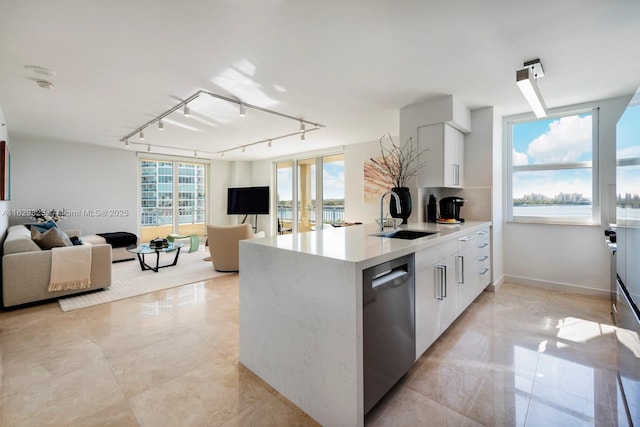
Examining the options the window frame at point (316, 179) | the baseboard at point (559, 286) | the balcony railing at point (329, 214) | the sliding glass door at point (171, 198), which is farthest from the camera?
the sliding glass door at point (171, 198)

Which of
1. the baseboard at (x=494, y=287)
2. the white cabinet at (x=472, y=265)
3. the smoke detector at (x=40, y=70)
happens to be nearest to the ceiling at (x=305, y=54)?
the smoke detector at (x=40, y=70)

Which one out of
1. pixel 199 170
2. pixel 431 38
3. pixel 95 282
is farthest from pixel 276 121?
pixel 199 170

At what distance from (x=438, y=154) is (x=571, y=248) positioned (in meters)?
2.10

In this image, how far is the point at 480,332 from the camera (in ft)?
8.30

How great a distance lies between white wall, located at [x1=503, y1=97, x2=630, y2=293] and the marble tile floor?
666 mm

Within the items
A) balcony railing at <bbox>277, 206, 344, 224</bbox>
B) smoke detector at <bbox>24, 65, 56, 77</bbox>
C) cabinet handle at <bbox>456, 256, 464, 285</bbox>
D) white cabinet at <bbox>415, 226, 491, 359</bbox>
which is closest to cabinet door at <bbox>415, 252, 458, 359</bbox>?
white cabinet at <bbox>415, 226, 491, 359</bbox>

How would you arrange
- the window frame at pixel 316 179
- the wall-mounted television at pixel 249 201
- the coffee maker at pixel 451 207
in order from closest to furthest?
1. the coffee maker at pixel 451 207
2. the window frame at pixel 316 179
3. the wall-mounted television at pixel 249 201

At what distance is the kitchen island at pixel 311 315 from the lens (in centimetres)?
137

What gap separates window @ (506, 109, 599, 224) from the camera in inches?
137

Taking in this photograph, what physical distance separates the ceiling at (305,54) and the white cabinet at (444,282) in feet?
5.04

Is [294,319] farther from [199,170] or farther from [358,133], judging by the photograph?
[199,170]

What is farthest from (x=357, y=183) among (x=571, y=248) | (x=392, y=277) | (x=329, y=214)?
(x=392, y=277)

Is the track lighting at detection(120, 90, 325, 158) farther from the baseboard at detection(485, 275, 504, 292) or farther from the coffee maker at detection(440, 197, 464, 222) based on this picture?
the baseboard at detection(485, 275, 504, 292)

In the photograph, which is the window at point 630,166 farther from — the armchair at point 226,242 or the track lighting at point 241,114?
the armchair at point 226,242
